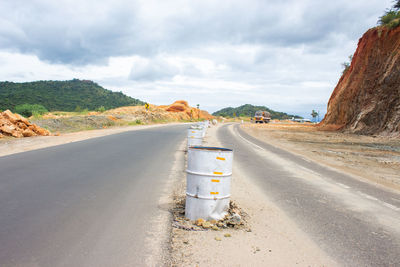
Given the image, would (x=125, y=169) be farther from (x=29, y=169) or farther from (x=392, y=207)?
(x=392, y=207)

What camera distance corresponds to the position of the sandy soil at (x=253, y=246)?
3574 millimetres

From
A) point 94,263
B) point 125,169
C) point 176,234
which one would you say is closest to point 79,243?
point 94,263

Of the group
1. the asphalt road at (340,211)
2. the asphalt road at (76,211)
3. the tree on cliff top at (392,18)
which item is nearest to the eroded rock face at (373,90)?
the tree on cliff top at (392,18)

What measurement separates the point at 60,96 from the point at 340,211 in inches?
3615

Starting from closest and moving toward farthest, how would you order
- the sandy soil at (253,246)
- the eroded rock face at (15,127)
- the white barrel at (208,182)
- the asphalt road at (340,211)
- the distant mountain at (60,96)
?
the sandy soil at (253,246)
the asphalt road at (340,211)
the white barrel at (208,182)
the eroded rock face at (15,127)
the distant mountain at (60,96)

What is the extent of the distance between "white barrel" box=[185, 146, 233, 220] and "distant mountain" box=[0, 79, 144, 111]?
69.0 m

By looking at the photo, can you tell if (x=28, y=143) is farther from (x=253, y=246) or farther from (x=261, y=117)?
(x=261, y=117)

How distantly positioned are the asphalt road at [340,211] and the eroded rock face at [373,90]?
653 inches

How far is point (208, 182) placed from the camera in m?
4.64

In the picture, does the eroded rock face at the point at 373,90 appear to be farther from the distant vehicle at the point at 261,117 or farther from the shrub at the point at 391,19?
the distant vehicle at the point at 261,117

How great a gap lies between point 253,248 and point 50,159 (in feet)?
28.8

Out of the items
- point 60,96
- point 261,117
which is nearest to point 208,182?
point 261,117

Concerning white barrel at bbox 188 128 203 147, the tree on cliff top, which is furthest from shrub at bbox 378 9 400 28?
white barrel at bbox 188 128 203 147

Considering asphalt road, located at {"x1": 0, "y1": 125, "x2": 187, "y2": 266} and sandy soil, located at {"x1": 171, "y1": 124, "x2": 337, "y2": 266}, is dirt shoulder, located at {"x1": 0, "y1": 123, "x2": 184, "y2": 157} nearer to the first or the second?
asphalt road, located at {"x1": 0, "y1": 125, "x2": 187, "y2": 266}
